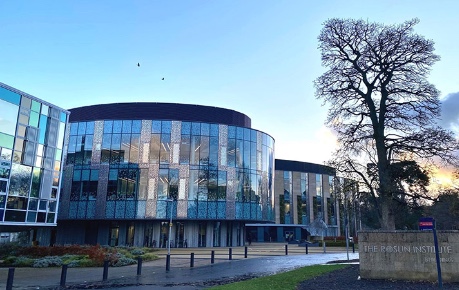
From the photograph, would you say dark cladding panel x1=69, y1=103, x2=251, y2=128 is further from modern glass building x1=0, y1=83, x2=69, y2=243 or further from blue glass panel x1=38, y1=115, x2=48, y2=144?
blue glass panel x1=38, y1=115, x2=48, y2=144

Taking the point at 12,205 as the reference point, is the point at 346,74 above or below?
above

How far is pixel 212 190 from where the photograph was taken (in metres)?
45.6

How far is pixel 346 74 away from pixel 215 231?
1295 inches

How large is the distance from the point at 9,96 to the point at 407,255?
27.9 m

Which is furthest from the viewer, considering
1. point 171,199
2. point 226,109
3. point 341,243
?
point 226,109

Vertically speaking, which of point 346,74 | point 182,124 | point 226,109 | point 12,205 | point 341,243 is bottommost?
point 341,243

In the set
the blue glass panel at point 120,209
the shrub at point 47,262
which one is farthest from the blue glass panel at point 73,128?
the shrub at point 47,262

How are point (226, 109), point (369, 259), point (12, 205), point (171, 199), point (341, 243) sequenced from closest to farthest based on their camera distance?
point (369, 259) < point (12, 205) < point (171, 199) < point (341, 243) < point (226, 109)

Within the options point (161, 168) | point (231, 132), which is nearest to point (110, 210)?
point (161, 168)

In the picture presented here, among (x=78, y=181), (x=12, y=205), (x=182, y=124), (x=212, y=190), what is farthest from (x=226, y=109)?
(x=12, y=205)

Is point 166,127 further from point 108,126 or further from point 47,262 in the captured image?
point 47,262

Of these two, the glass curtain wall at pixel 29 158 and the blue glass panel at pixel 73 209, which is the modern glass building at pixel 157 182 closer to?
the blue glass panel at pixel 73 209

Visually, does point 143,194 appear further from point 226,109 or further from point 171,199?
point 226,109

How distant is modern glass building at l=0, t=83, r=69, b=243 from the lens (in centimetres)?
2759
